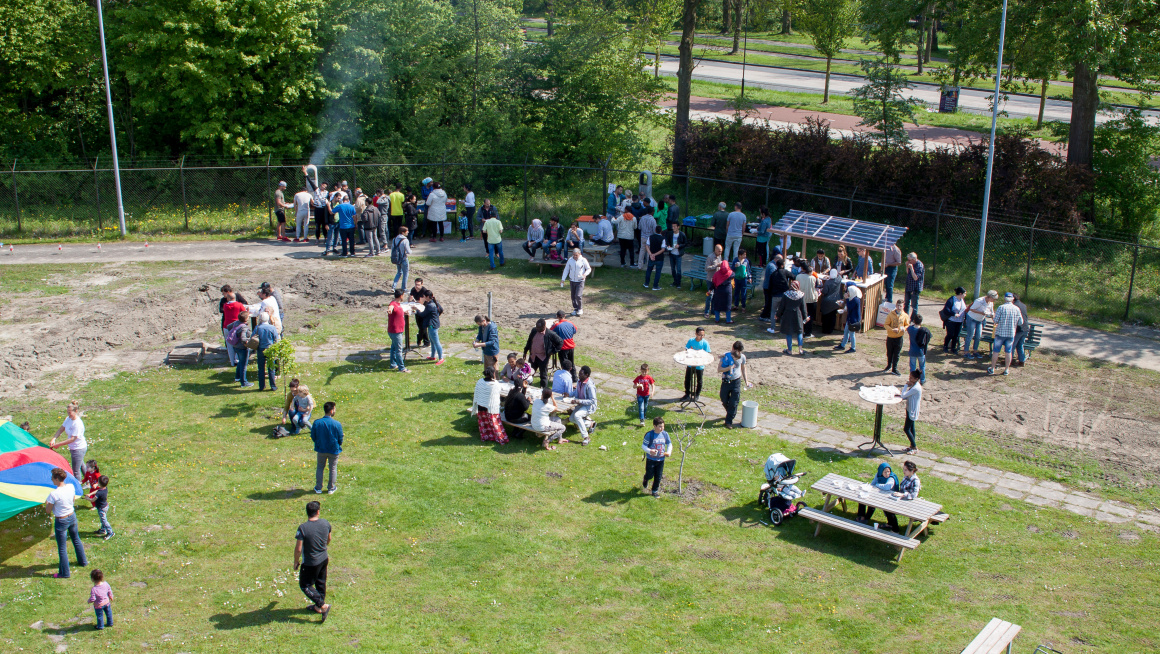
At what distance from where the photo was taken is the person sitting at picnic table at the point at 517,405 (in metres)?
15.3

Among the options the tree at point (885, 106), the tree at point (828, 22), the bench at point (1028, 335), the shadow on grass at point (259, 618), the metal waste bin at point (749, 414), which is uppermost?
the tree at point (828, 22)

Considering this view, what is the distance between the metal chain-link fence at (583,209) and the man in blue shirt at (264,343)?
11.1m

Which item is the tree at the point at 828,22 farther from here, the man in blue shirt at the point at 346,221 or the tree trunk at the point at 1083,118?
the man in blue shirt at the point at 346,221

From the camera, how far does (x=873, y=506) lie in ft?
41.9

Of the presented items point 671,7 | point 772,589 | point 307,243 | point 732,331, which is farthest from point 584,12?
point 772,589

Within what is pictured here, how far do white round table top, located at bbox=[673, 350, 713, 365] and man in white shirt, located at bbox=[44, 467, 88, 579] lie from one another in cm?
923

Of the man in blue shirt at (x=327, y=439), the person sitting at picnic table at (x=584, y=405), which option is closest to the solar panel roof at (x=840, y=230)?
the person sitting at picnic table at (x=584, y=405)

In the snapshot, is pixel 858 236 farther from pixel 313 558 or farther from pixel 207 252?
pixel 207 252

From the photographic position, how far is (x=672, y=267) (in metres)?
23.4

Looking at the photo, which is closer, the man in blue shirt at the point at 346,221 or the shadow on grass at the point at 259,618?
the shadow on grass at the point at 259,618

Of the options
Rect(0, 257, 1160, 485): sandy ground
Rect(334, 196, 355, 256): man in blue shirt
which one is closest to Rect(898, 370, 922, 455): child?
Rect(0, 257, 1160, 485): sandy ground

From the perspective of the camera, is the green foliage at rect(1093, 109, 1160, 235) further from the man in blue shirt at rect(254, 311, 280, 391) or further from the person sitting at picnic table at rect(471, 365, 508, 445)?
the man in blue shirt at rect(254, 311, 280, 391)

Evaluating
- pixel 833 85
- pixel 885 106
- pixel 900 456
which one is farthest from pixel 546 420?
pixel 833 85

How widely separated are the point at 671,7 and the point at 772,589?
82.4 ft
